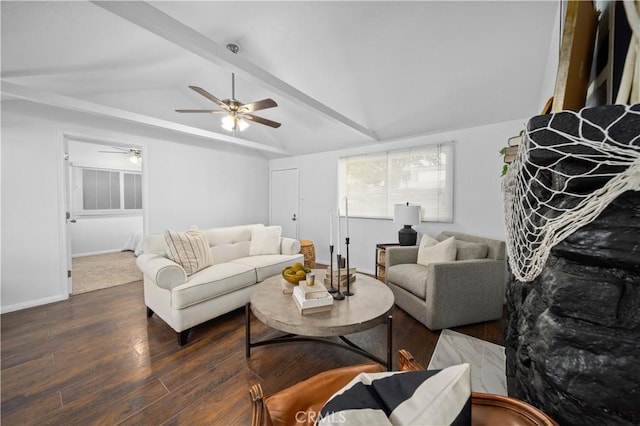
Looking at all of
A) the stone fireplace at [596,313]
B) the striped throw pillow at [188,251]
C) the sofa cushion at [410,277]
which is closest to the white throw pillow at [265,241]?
the striped throw pillow at [188,251]

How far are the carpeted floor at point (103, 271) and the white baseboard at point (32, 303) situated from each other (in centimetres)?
22

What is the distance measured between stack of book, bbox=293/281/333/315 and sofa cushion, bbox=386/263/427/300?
1151 mm

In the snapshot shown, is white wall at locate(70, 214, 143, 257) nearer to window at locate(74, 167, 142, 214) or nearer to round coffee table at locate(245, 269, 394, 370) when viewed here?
window at locate(74, 167, 142, 214)

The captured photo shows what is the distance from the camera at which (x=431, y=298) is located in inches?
86.1

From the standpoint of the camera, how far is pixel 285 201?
5.37 metres

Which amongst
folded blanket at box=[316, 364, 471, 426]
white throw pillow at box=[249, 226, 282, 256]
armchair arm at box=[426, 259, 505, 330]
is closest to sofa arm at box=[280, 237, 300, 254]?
white throw pillow at box=[249, 226, 282, 256]

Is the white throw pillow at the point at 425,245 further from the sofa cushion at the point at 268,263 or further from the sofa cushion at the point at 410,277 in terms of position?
the sofa cushion at the point at 268,263

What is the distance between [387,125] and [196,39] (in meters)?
2.62

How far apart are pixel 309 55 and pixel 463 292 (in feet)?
9.58

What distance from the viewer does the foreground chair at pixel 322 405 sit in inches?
23.2

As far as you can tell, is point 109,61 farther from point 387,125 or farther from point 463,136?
point 463,136

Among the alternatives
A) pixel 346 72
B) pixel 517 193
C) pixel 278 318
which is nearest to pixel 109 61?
pixel 346 72

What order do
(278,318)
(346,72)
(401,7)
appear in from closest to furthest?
1. (278,318)
2. (401,7)
3. (346,72)

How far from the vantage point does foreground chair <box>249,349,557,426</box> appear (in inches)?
23.2
